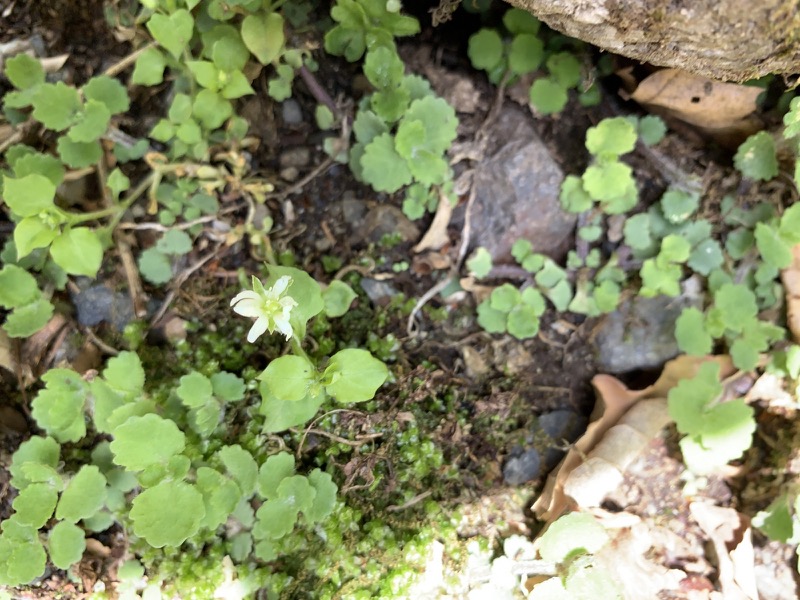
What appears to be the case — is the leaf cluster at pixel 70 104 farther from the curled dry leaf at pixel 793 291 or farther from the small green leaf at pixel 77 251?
the curled dry leaf at pixel 793 291

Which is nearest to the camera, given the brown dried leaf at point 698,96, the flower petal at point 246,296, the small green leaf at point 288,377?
the flower petal at point 246,296

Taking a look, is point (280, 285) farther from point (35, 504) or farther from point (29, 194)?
point (35, 504)

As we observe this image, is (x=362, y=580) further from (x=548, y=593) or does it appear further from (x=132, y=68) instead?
(x=132, y=68)

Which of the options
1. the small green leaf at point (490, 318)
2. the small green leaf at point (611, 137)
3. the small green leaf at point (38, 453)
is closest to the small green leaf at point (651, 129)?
the small green leaf at point (611, 137)

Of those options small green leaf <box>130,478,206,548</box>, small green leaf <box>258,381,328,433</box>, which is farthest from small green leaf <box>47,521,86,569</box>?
small green leaf <box>258,381,328,433</box>

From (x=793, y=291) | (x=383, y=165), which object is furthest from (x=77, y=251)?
(x=793, y=291)
